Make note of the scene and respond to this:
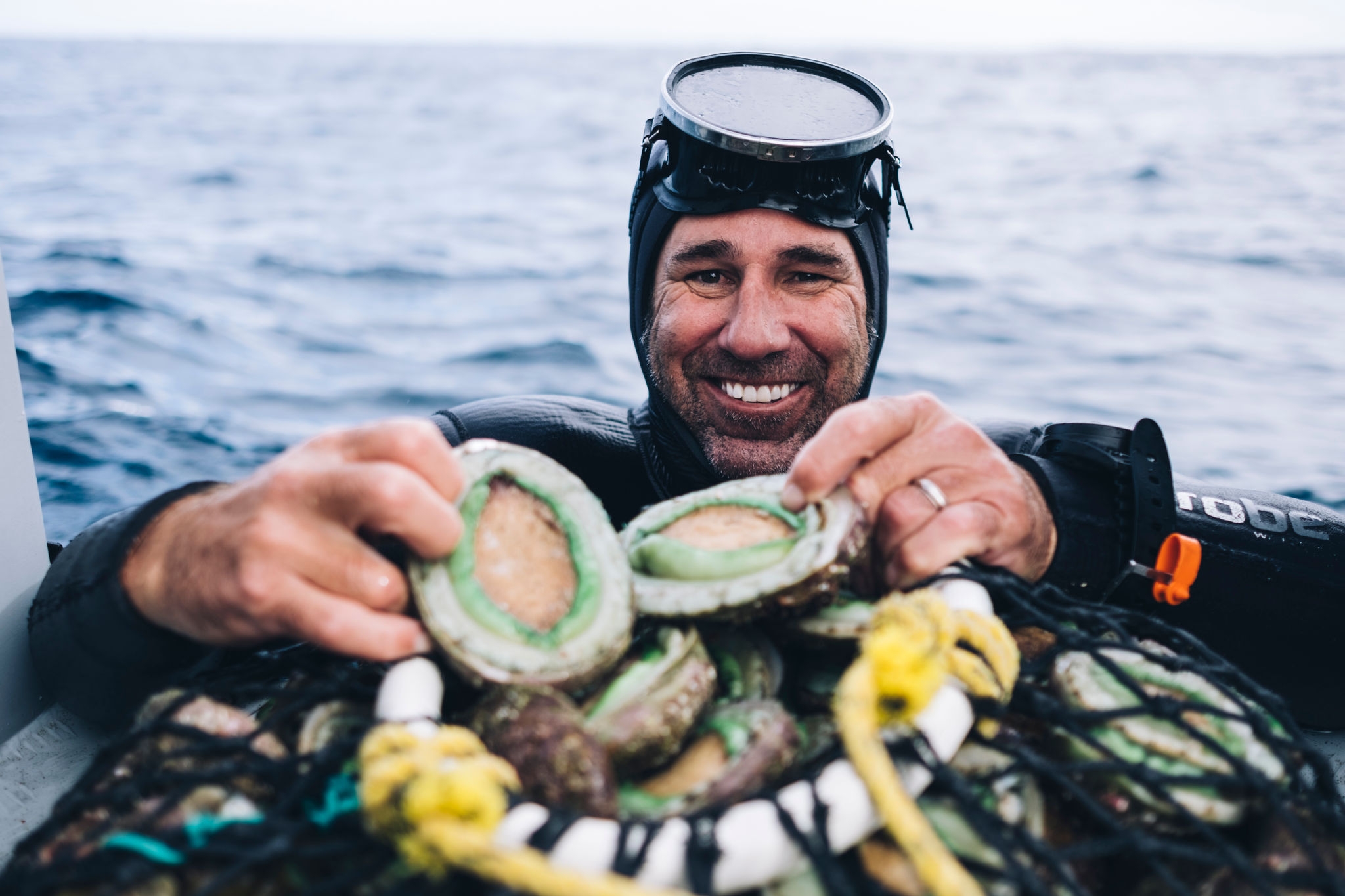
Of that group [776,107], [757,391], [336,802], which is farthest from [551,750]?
[776,107]

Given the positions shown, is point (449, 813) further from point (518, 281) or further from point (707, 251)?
point (518, 281)

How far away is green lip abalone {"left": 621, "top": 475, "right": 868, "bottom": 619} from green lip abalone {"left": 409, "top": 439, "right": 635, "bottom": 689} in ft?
0.34

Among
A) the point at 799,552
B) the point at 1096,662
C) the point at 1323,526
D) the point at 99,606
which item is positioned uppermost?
the point at 799,552

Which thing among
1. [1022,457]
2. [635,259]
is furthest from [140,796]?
[635,259]

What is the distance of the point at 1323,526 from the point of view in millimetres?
2793

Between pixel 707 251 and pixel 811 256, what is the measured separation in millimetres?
385

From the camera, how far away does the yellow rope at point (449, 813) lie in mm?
→ 921

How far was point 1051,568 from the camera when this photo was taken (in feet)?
7.45

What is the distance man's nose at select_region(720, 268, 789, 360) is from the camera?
10.9 feet

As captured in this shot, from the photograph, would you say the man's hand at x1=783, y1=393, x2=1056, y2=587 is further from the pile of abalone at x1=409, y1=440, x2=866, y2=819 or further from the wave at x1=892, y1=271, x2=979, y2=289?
the wave at x1=892, y1=271, x2=979, y2=289

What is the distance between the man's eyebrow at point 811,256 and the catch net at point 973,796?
1.99 meters

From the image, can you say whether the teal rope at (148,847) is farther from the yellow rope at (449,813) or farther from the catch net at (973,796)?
the yellow rope at (449,813)

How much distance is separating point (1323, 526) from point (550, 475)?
257 centimetres

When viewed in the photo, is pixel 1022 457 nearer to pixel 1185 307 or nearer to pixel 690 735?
pixel 690 735
